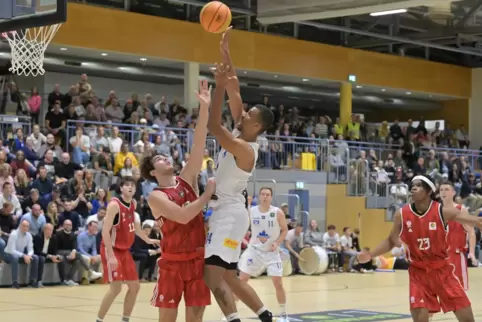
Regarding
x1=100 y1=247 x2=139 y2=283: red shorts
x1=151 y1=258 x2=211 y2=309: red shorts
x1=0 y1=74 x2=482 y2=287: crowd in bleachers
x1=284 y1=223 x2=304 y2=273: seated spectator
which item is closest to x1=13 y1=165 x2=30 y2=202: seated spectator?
x1=0 y1=74 x2=482 y2=287: crowd in bleachers

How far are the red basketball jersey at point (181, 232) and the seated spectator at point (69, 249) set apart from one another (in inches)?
455

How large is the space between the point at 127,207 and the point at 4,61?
58.4 ft

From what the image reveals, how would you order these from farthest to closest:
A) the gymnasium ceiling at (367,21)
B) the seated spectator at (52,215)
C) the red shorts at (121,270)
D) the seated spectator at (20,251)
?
the gymnasium ceiling at (367,21) → the seated spectator at (52,215) → the seated spectator at (20,251) → the red shorts at (121,270)

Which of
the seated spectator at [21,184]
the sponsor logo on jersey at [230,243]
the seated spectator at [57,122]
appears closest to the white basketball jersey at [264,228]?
the sponsor logo on jersey at [230,243]

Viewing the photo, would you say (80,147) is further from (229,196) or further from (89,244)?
(229,196)

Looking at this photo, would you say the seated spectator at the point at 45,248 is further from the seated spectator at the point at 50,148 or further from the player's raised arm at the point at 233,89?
the player's raised arm at the point at 233,89

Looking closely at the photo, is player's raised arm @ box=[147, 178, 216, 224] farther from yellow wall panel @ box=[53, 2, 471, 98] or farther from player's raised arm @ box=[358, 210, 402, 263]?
yellow wall panel @ box=[53, 2, 471, 98]

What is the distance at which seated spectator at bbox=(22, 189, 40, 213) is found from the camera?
61.9 feet

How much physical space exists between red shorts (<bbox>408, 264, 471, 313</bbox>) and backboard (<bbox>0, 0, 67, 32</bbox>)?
540 cm

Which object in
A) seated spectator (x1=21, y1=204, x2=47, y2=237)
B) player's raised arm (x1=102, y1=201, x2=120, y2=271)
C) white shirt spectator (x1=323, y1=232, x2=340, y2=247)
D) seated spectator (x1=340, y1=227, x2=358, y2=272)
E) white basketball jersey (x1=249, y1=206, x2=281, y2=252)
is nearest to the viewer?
player's raised arm (x1=102, y1=201, x2=120, y2=271)

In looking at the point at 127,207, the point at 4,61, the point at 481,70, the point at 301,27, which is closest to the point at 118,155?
the point at 4,61

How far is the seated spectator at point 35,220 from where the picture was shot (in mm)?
18516

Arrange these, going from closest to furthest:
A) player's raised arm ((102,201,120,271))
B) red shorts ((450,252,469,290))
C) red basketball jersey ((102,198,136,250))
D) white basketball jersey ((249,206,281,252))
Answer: player's raised arm ((102,201,120,271)) < red basketball jersey ((102,198,136,250)) < red shorts ((450,252,469,290)) < white basketball jersey ((249,206,281,252))

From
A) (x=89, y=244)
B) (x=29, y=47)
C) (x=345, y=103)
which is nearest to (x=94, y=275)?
(x=89, y=244)
